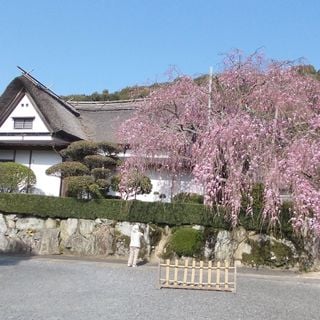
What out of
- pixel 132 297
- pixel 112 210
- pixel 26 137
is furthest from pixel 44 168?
pixel 132 297

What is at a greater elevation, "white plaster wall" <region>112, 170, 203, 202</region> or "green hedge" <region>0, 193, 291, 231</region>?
"white plaster wall" <region>112, 170, 203, 202</region>

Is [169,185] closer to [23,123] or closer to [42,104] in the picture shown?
[42,104]

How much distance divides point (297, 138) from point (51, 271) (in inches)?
300

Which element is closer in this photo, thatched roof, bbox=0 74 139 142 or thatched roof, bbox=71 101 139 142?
thatched roof, bbox=0 74 139 142

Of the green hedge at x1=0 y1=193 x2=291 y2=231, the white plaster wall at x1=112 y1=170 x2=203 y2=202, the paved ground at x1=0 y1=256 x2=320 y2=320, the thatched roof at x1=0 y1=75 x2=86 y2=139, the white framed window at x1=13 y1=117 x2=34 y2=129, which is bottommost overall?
the paved ground at x1=0 y1=256 x2=320 y2=320

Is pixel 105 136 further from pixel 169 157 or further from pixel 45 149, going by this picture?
pixel 169 157

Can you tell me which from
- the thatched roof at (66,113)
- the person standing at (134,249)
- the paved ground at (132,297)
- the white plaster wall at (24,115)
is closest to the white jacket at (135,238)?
the person standing at (134,249)

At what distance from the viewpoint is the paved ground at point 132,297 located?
7.41m

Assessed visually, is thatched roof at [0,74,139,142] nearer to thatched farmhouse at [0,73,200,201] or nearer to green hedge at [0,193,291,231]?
thatched farmhouse at [0,73,200,201]

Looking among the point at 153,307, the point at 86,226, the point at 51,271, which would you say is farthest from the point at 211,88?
the point at 153,307

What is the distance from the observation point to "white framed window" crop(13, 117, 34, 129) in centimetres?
2130

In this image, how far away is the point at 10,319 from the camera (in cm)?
668

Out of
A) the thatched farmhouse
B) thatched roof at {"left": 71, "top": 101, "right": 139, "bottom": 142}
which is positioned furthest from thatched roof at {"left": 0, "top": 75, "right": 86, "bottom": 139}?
thatched roof at {"left": 71, "top": 101, "right": 139, "bottom": 142}

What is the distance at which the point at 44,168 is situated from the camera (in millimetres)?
20172
